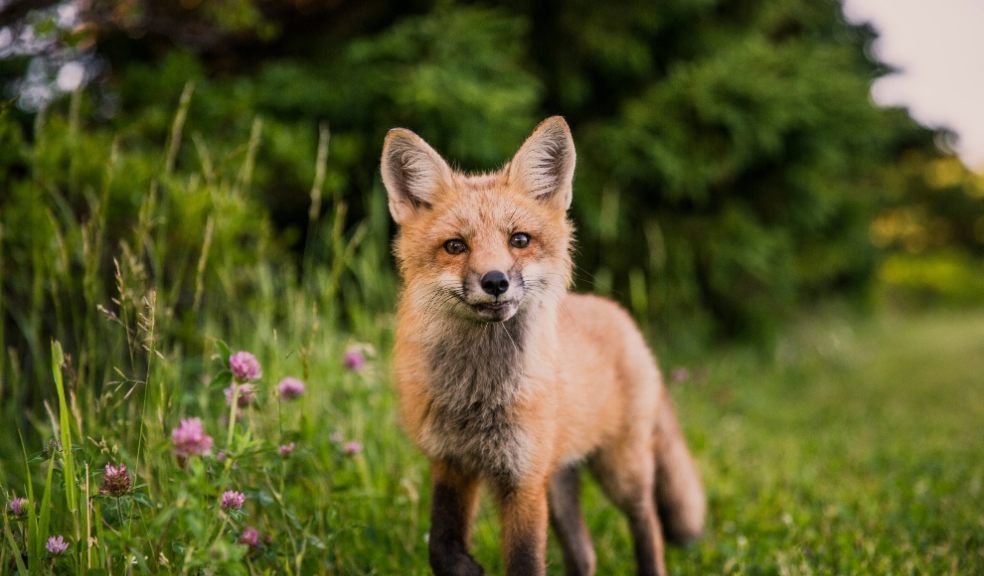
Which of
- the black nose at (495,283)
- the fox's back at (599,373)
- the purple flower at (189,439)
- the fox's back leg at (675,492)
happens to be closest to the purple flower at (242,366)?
the purple flower at (189,439)

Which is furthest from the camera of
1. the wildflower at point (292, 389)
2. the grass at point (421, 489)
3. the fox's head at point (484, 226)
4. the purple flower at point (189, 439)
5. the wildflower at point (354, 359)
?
the wildflower at point (354, 359)

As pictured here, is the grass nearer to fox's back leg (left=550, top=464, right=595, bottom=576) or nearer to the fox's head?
fox's back leg (left=550, top=464, right=595, bottom=576)

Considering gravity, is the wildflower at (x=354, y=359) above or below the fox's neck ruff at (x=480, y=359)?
below

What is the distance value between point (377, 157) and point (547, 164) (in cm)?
318

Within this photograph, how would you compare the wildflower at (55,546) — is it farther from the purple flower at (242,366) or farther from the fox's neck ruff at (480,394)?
the fox's neck ruff at (480,394)

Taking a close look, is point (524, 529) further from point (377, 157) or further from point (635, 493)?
point (377, 157)

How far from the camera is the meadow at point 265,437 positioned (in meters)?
2.14

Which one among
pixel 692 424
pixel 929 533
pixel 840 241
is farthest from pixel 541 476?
pixel 840 241

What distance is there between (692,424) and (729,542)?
2016mm

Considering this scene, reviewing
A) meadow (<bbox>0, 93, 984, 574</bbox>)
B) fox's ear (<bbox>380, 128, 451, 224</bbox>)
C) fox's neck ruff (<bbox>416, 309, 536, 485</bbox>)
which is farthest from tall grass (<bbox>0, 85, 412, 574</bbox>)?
fox's neck ruff (<bbox>416, 309, 536, 485</bbox>)

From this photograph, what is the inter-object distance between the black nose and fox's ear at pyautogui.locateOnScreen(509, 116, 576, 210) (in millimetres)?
553

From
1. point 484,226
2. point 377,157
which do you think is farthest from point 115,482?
point 377,157

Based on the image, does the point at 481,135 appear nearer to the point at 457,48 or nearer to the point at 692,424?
the point at 457,48

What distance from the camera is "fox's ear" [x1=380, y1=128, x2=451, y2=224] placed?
258cm
